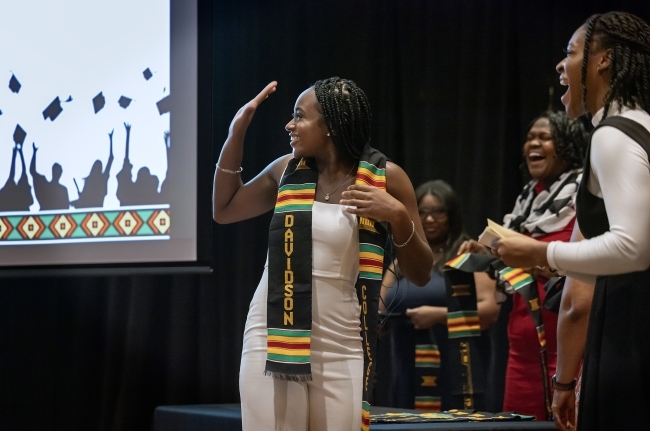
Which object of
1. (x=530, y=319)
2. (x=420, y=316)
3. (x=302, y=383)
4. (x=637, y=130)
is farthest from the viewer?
(x=420, y=316)

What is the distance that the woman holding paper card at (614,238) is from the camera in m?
1.39

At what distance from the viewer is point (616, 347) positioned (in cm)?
145

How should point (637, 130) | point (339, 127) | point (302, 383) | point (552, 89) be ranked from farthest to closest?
point (552, 89) → point (339, 127) → point (302, 383) → point (637, 130)

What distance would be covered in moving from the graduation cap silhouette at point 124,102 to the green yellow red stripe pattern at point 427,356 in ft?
5.60

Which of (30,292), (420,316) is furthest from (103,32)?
(420,316)

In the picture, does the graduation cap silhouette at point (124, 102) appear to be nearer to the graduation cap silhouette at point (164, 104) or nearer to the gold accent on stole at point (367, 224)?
the graduation cap silhouette at point (164, 104)

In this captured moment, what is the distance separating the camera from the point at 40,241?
3742 millimetres

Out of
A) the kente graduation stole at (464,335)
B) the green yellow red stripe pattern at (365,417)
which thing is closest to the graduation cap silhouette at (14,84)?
the kente graduation stole at (464,335)

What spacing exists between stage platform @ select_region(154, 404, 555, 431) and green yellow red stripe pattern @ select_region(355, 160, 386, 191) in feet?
3.10

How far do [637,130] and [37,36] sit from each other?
315cm

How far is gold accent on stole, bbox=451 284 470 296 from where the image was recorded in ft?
11.3

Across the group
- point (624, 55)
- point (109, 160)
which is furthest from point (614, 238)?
point (109, 160)

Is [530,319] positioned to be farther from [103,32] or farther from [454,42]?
[103,32]

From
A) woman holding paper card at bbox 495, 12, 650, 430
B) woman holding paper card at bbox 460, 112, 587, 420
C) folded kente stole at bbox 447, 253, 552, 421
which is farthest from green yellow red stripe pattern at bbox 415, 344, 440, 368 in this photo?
woman holding paper card at bbox 495, 12, 650, 430
